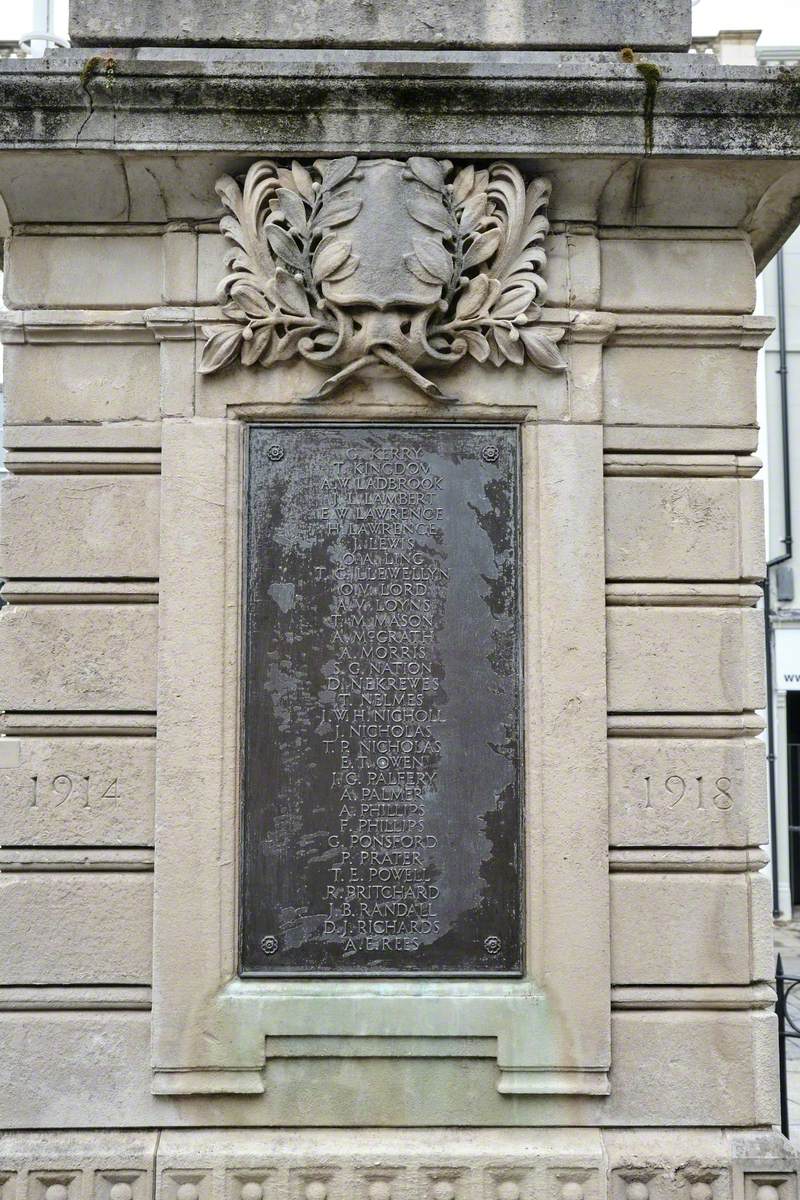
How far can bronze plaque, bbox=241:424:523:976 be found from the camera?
4980mm

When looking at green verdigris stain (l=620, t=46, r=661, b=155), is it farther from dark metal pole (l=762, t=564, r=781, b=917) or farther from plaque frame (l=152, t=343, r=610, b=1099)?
→ dark metal pole (l=762, t=564, r=781, b=917)

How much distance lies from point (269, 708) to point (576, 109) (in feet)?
10.2

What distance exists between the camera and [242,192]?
513cm

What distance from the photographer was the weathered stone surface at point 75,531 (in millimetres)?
5141

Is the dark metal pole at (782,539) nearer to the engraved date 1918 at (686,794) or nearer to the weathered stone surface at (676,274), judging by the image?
the weathered stone surface at (676,274)

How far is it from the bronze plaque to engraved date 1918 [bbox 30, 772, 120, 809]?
0.66 m

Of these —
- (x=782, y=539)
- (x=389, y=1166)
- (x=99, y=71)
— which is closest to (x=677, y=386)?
(x=99, y=71)

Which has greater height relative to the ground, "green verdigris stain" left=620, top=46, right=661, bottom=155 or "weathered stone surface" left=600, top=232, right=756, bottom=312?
"green verdigris stain" left=620, top=46, right=661, bottom=155

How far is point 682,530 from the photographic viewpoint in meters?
5.21

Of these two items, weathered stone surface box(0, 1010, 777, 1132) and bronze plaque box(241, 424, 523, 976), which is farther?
bronze plaque box(241, 424, 523, 976)

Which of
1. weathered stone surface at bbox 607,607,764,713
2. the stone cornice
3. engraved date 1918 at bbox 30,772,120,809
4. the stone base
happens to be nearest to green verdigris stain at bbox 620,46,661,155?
the stone cornice

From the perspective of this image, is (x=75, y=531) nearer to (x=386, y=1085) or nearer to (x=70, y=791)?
(x=70, y=791)

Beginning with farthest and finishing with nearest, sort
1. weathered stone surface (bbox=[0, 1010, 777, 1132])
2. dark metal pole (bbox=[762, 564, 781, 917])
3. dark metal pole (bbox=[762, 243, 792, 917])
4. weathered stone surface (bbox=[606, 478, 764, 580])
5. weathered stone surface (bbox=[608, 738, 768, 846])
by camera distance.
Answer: dark metal pole (bbox=[762, 243, 792, 917]) → dark metal pole (bbox=[762, 564, 781, 917]) → weathered stone surface (bbox=[606, 478, 764, 580]) → weathered stone surface (bbox=[608, 738, 768, 846]) → weathered stone surface (bbox=[0, 1010, 777, 1132])

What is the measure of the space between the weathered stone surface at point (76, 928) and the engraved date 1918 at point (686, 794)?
7.84ft
